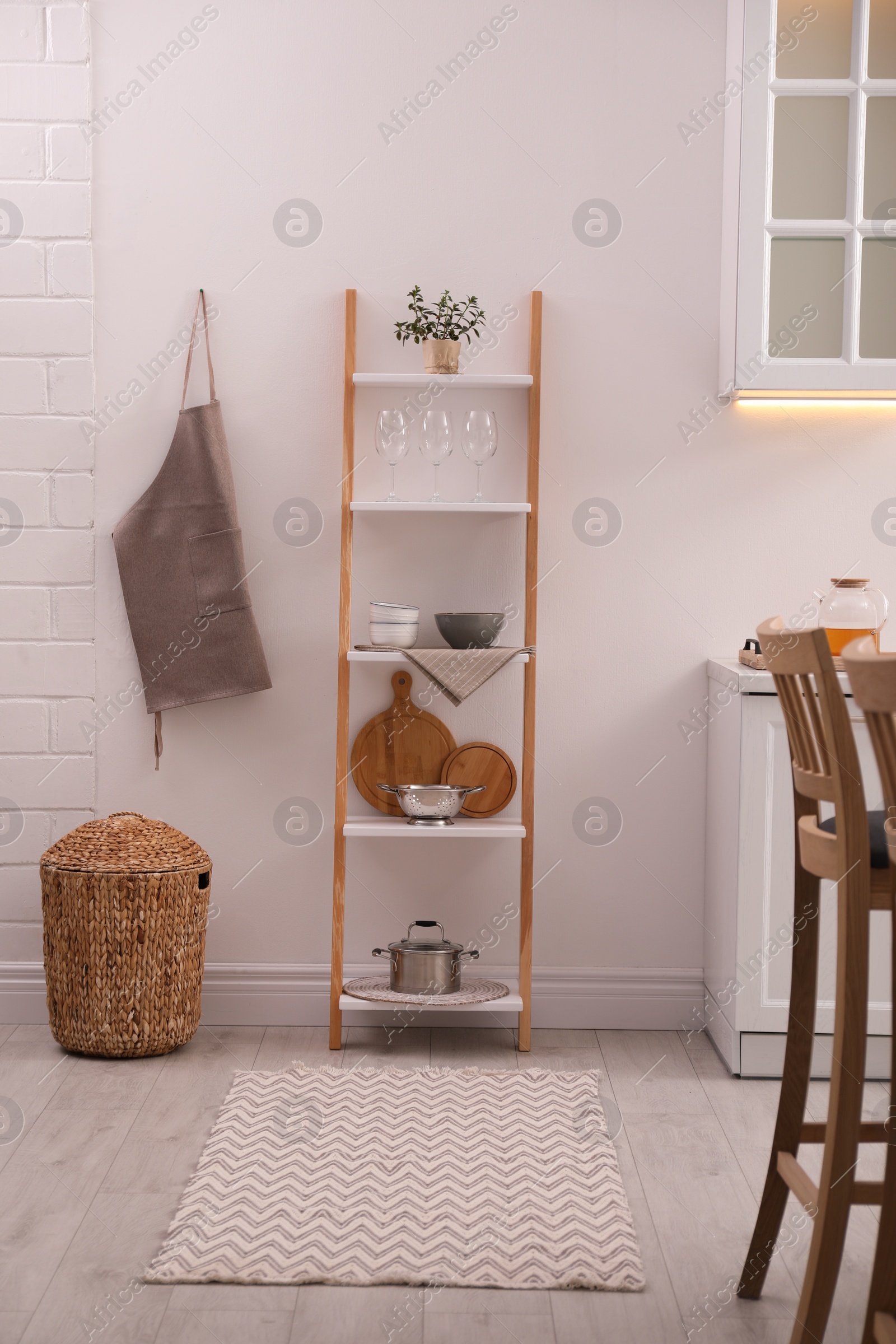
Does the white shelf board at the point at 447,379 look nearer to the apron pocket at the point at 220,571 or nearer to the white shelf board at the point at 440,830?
the apron pocket at the point at 220,571

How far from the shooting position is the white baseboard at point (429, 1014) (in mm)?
2912

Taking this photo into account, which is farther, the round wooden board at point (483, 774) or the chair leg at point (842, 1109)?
the round wooden board at point (483, 774)

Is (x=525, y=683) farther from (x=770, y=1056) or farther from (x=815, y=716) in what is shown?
(x=815, y=716)

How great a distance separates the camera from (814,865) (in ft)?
4.99

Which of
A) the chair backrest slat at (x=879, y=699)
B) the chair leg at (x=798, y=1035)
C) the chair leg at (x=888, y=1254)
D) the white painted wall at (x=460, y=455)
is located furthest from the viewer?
the white painted wall at (x=460, y=455)

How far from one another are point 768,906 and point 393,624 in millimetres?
1072

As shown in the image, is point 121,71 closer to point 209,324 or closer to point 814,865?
point 209,324

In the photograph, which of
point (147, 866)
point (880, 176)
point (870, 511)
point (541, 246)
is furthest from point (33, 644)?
point (880, 176)

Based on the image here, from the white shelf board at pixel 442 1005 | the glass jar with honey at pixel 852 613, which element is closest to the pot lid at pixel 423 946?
the white shelf board at pixel 442 1005

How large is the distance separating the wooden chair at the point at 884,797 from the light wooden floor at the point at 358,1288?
37cm

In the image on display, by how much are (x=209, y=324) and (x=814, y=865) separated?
206 centimetres

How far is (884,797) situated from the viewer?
4.14ft

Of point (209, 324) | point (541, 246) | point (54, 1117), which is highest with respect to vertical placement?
point (541, 246)

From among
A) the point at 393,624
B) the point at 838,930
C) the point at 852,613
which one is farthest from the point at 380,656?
the point at 838,930
